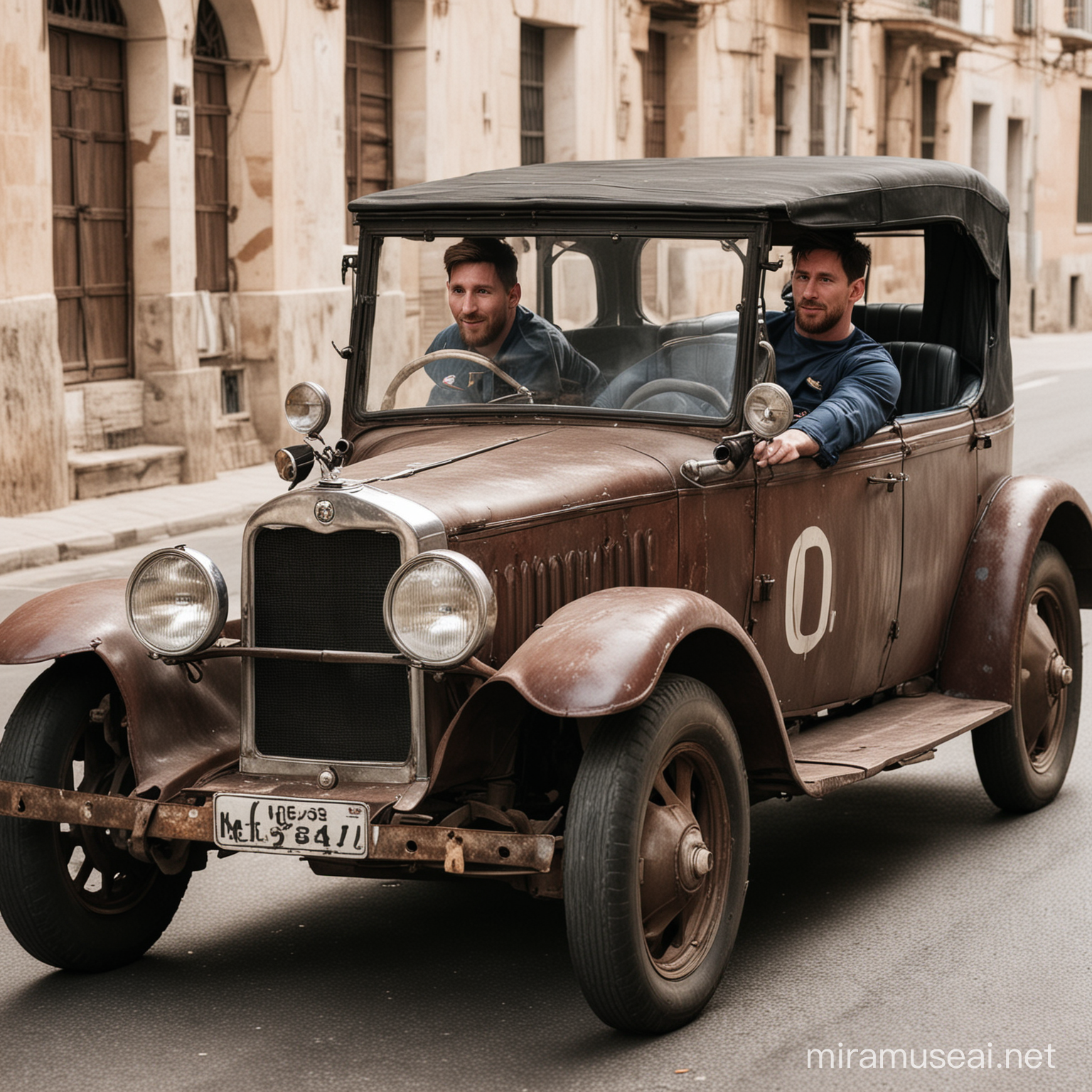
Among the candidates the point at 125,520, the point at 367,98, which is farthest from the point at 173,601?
the point at 367,98

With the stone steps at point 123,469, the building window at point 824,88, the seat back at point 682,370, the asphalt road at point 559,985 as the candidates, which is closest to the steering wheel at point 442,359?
the seat back at point 682,370

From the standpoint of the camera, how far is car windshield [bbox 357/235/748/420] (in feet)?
17.1

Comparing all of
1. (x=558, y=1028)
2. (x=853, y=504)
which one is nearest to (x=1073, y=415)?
(x=853, y=504)

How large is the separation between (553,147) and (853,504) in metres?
18.2

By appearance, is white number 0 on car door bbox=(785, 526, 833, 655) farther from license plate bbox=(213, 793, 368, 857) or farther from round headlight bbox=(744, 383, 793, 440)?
license plate bbox=(213, 793, 368, 857)

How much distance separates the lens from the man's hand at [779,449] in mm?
5098

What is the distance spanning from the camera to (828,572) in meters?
5.53

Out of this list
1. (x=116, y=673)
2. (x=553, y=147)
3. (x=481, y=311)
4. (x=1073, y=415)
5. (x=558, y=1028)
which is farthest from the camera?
(x=553, y=147)

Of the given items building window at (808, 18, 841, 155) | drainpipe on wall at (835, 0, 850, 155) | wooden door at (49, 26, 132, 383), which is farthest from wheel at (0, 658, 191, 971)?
building window at (808, 18, 841, 155)

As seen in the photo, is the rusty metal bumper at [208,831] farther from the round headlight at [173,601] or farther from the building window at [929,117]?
the building window at [929,117]

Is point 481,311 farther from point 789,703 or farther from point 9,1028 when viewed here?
point 9,1028

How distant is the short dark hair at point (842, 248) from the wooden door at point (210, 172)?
1154 cm

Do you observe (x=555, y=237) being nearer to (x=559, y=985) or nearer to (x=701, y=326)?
(x=701, y=326)

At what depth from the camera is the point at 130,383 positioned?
51.0ft
